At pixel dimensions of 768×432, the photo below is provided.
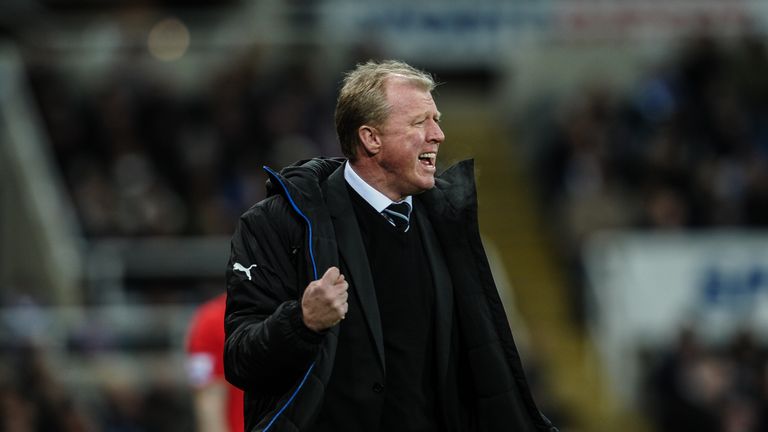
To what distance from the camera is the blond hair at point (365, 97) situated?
481 centimetres

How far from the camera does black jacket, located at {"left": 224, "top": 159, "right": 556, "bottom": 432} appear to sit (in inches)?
176

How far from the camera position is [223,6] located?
20.8 metres

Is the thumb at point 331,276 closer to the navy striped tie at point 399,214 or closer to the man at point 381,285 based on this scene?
the man at point 381,285

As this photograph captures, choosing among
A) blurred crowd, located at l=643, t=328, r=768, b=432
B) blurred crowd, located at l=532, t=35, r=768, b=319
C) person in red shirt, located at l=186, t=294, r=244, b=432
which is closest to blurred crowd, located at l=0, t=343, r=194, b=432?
blurred crowd, located at l=643, t=328, r=768, b=432

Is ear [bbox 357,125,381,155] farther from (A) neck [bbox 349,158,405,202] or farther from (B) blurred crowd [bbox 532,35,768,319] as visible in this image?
(B) blurred crowd [bbox 532,35,768,319]

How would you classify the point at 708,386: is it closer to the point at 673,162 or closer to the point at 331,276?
the point at 673,162

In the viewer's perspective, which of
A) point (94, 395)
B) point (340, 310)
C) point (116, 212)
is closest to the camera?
point (340, 310)

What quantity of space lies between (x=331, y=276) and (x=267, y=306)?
0.35 m

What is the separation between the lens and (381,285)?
15.8 feet

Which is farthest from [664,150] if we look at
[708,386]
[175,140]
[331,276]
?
[331,276]

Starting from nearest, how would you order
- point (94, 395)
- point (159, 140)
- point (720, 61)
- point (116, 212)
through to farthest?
point (94, 395) → point (116, 212) → point (159, 140) → point (720, 61)

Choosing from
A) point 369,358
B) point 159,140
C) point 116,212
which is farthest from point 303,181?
point 159,140

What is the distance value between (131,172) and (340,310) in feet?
37.0

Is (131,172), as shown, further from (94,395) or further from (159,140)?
(94,395)
